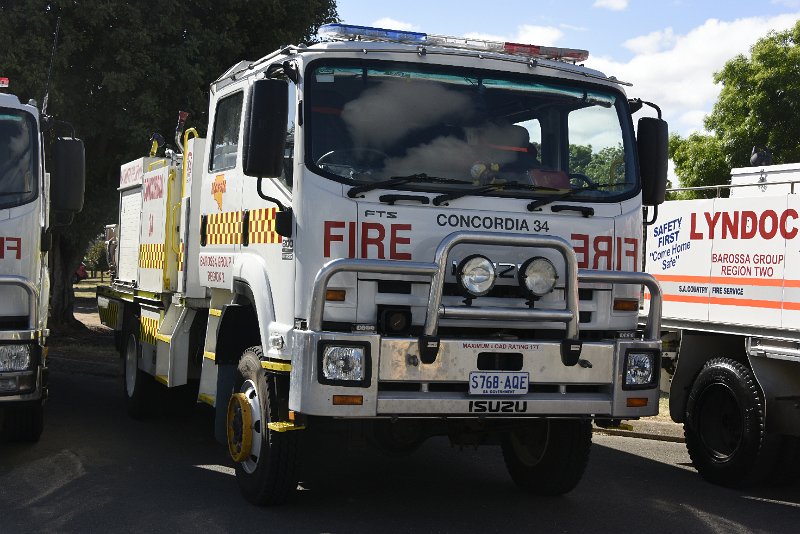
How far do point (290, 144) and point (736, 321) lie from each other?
12.7ft

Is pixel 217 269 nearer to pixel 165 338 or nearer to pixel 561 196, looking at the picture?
pixel 165 338

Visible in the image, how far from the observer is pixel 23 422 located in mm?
8703

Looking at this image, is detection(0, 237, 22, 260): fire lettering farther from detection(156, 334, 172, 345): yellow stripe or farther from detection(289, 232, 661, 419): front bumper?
detection(289, 232, 661, 419): front bumper

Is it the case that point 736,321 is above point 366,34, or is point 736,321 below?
below

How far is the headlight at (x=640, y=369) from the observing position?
252 inches

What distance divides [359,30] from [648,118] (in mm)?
1961

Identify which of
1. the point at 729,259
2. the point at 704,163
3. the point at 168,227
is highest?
the point at 704,163

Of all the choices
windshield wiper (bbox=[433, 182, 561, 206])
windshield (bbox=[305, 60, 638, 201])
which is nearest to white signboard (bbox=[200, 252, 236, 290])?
windshield (bbox=[305, 60, 638, 201])

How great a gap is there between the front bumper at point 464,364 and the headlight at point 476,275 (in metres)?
0.11

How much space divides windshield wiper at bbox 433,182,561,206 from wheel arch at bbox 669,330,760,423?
2711 mm

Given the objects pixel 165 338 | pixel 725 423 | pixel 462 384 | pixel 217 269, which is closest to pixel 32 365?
pixel 217 269

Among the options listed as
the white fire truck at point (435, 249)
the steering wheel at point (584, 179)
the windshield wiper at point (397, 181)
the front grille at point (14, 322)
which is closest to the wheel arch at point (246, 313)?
the white fire truck at point (435, 249)

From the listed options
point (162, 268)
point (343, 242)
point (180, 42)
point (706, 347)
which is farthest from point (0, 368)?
point (180, 42)

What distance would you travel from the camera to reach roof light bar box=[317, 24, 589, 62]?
21.0 feet
